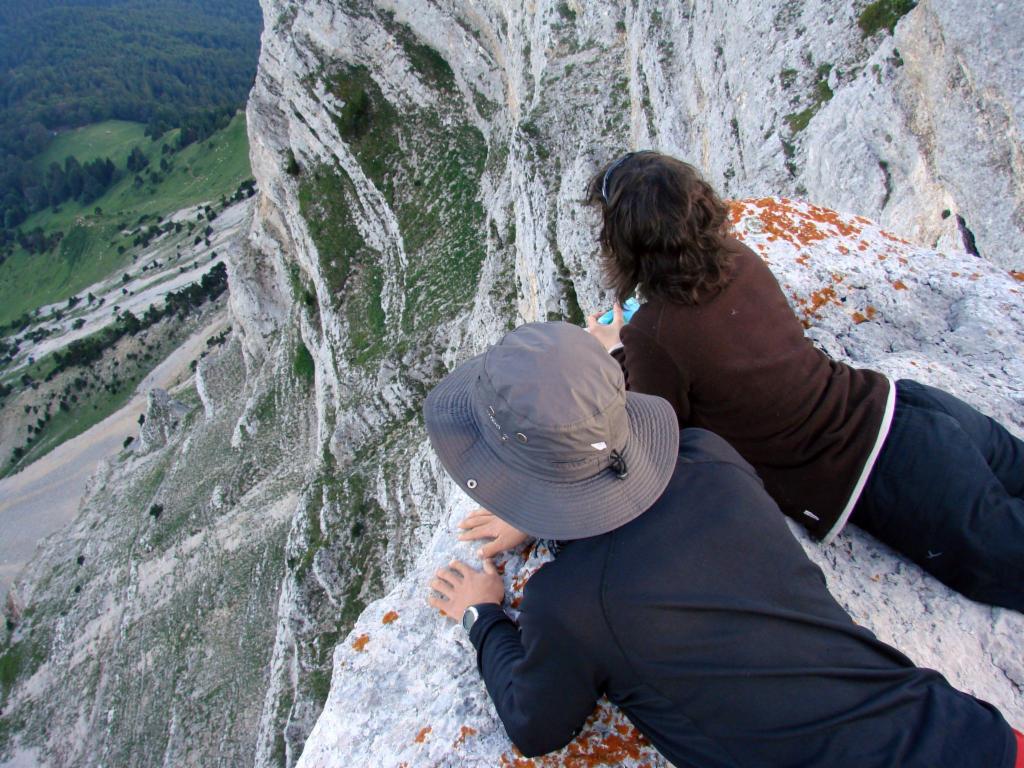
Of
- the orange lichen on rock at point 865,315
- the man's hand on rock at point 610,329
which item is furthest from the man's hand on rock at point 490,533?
the orange lichen on rock at point 865,315

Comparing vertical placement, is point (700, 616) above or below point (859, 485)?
above

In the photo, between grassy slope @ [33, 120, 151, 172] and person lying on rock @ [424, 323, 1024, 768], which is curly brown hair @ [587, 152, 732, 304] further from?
grassy slope @ [33, 120, 151, 172]

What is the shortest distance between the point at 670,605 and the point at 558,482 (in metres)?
0.70

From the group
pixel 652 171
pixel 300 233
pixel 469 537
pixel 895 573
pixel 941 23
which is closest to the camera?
pixel 652 171

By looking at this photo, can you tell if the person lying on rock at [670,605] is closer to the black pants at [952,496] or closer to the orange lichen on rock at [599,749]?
the orange lichen on rock at [599,749]

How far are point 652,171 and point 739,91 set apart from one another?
12.1 meters

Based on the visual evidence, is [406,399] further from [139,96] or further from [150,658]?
[139,96]

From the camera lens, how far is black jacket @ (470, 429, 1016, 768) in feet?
8.20

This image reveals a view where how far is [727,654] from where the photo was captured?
2.60m

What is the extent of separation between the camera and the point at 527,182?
64.7 ft

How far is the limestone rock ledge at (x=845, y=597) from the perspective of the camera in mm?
3816

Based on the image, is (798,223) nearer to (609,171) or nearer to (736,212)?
(736,212)

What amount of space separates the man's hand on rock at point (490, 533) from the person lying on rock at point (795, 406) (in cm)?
144

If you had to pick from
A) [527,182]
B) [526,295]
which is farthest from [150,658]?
[527,182]
